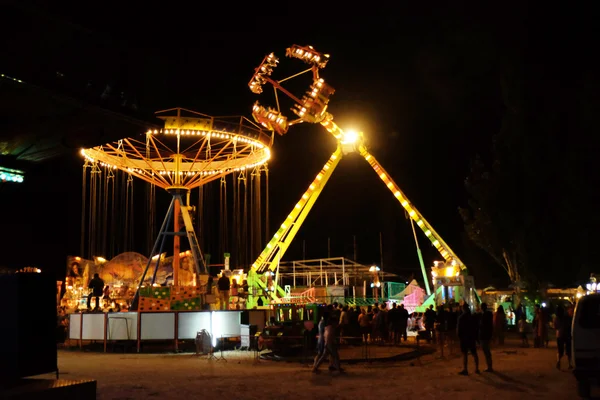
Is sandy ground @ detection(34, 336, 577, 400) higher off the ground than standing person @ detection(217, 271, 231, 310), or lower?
lower

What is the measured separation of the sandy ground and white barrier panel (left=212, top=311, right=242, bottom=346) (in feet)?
11.6

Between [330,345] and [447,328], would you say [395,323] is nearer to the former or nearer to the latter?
[447,328]

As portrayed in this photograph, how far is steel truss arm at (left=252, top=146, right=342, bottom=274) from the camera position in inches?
1308

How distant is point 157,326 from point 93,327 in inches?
111

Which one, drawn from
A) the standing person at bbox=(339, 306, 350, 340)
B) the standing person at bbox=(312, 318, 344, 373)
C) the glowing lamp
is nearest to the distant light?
the standing person at bbox=(312, 318, 344, 373)

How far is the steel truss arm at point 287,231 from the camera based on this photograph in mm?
33219

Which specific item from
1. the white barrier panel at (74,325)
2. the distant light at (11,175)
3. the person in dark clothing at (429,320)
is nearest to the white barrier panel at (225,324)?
the white barrier panel at (74,325)

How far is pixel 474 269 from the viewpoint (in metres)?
54.0

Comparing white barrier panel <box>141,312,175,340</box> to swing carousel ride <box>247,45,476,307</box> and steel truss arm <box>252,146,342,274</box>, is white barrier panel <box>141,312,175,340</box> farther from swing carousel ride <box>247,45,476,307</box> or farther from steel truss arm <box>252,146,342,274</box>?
steel truss arm <box>252,146,342,274</box>

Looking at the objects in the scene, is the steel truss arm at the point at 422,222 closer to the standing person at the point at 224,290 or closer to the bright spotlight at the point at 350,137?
the bright spotlight at the point at 350,137

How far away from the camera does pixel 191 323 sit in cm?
2284

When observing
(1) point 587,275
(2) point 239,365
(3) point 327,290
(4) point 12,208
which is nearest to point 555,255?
(1) point 587,275

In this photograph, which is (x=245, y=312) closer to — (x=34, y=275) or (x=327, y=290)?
(x=327, y=290)

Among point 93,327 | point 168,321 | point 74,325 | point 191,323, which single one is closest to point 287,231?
point 191,323
